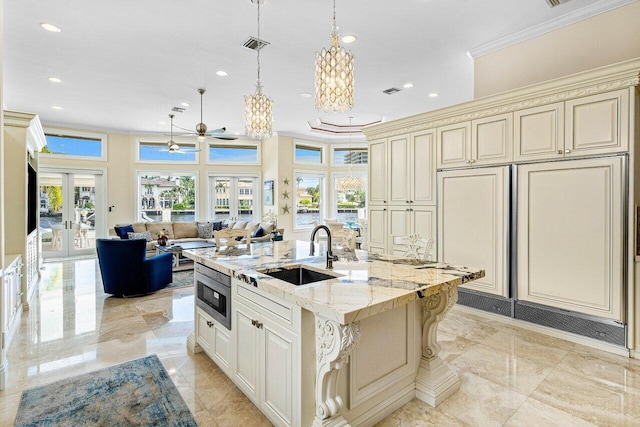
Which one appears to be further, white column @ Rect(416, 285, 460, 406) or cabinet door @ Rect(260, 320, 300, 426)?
white column @ Rect(416, 285, 460, 406)

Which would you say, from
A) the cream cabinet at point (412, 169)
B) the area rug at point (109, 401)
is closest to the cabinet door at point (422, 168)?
the cream cabinet at point (412, 169)

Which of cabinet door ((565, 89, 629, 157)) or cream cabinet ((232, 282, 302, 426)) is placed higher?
cabinet door ((565, 89, 629, 157))

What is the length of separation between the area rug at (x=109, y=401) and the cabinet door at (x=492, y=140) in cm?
368

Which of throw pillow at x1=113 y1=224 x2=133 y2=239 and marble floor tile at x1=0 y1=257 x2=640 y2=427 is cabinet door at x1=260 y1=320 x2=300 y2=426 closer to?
marble floor tile at x1=0 y1=257 x2=640 y2=427

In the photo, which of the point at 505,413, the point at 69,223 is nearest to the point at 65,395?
the point at 505,413

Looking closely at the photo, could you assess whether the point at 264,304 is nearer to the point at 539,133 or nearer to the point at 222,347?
the point at 222,347

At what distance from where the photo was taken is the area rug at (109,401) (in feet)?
6.72

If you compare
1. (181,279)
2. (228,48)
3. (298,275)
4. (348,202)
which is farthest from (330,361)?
(348,202)

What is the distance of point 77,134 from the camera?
26.3 ft

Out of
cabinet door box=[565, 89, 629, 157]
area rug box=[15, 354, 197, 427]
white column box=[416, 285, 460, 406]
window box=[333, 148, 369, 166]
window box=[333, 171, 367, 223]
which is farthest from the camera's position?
window box=[333, 171, 367, 223]

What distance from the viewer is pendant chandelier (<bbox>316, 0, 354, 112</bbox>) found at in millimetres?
2365

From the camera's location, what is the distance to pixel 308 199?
9.79 metres

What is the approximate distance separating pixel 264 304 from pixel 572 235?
9.79 feet

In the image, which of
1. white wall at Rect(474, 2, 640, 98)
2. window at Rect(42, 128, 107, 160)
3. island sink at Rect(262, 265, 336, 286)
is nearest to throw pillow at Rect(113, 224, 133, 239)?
window at Rect(42, 128, 107, 160)
